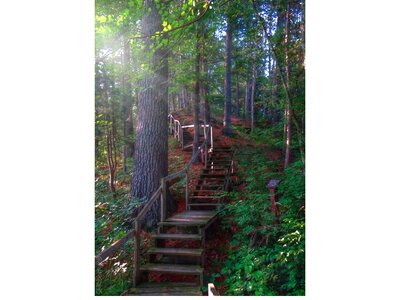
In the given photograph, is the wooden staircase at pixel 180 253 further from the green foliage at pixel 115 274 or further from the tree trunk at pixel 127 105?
the tree trunk at pixel 127 105

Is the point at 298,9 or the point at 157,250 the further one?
the point at 298,9

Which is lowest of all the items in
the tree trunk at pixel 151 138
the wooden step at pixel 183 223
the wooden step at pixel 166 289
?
the wooden step at pixel 166 289

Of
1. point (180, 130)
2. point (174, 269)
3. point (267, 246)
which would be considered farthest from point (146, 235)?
point (180, 130)

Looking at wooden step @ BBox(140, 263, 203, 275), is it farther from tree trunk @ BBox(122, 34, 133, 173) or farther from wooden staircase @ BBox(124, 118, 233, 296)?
tree trunk @ BBox(122, 34, 133, 173)

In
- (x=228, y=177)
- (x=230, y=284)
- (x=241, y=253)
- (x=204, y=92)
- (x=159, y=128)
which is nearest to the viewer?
(x=230, y=284)

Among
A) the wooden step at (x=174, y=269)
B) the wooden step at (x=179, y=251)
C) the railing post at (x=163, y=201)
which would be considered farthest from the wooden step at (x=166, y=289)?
the railing post at (x=163, y=201)

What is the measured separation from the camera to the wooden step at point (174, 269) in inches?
115

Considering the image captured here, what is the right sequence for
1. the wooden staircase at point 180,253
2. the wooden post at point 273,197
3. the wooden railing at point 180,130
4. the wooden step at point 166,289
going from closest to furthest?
the wooden step at point 166,289
the wooden staircase at point 180,253
the wooden post at point 273,197
the wooden railing at point 180,130

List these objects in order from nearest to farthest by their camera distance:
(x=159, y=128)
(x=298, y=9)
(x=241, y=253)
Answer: (x=241, y=253)
(x=298, y=9)
(x=159, y=128)

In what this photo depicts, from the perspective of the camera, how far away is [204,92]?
8.42m
